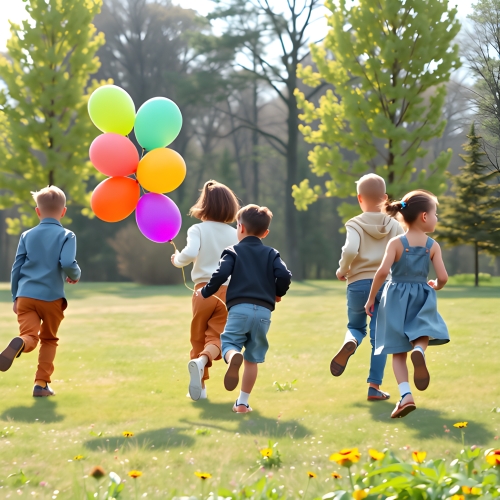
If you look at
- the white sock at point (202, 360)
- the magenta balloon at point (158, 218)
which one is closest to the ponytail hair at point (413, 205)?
the white sock at point (202, 360)

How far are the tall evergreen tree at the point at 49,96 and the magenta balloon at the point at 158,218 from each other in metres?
16.5

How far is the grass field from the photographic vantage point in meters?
3.65

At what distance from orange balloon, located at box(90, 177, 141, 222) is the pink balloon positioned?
99mm

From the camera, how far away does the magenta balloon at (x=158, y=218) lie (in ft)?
21.7

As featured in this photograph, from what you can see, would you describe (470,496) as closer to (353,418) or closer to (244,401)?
(353,418)

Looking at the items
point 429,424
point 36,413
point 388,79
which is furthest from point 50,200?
point 388,79

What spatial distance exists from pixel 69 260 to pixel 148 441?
83.3 inches

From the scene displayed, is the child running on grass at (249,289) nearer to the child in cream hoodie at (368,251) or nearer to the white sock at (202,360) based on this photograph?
the white sock at (202,360)

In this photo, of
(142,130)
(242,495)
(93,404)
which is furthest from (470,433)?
(142,130)

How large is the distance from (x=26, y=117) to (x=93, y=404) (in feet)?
62.5

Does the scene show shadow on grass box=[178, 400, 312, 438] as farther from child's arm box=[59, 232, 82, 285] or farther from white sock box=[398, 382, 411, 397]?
child's arm box=[59, 232, 82, 285]

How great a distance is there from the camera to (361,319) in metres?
5.82

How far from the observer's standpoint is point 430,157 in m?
35.0

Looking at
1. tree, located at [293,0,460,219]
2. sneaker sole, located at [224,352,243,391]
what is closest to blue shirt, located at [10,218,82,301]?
sneaker sole, located at [224,352,243,391]
